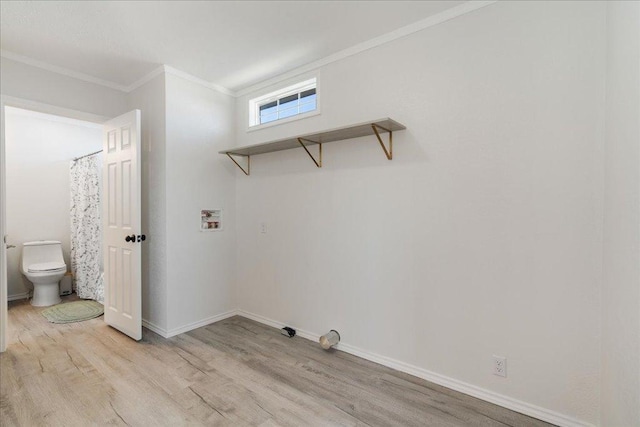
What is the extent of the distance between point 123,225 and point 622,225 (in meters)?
3.61

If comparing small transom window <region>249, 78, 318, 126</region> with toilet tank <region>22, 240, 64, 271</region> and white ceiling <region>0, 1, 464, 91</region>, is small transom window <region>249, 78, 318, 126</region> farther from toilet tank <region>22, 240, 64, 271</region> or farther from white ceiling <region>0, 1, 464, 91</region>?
toilet tank <region>22, 240, 64, 271</region>

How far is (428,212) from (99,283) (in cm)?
418

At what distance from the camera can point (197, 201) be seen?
10.4 ft

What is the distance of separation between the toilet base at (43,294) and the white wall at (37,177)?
47cm

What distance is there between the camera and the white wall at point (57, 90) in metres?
2.64

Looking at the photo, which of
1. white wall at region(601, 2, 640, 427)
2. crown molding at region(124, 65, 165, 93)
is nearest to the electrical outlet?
white wall at region(601, 2, 640, 427)

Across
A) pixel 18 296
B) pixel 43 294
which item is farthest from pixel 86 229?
pixel 18 296

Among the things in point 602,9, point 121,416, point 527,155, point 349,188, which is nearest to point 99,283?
point 121,416

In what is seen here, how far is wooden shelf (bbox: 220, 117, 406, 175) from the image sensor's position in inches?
86.7

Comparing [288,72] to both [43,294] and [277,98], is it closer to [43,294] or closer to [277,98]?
[277,98]

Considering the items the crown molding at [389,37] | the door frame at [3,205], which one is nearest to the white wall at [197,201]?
the crown molding at [389,37]

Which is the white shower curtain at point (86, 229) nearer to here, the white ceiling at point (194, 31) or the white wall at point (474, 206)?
the white ceiling at point (194, 31)

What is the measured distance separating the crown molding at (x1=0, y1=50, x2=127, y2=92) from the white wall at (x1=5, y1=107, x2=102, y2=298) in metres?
1.85

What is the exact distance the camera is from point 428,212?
219 cm
